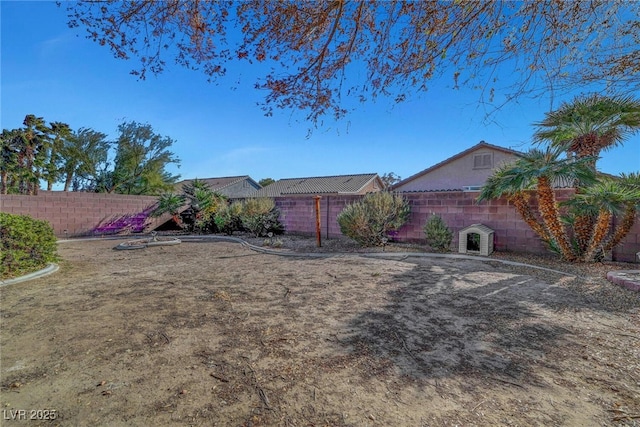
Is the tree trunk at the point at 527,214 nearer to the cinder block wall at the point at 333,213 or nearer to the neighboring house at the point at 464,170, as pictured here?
the cinder block wall at the point at 333,213

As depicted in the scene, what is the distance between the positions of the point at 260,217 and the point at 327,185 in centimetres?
1596

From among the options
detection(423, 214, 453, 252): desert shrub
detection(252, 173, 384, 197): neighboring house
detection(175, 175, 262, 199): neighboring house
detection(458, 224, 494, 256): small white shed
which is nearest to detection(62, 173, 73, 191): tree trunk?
detection(175, 175, 262, 199): neighboring house

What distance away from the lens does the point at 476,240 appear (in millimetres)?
7734

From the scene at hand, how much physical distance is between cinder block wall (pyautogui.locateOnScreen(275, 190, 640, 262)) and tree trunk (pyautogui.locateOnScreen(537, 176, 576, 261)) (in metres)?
0.78

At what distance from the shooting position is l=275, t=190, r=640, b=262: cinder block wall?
23.0ft

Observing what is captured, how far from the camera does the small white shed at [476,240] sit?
24.2ft

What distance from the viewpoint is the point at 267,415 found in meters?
1.82

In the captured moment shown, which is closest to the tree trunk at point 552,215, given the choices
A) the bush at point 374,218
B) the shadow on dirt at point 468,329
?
the shadow on dirt at point 468,329

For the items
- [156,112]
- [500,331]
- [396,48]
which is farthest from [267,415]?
[156,112]

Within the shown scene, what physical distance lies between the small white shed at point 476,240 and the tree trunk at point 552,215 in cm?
132

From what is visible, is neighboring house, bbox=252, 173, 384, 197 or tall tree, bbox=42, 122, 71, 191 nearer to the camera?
tall tree, bbox=42, 122, 71, 191

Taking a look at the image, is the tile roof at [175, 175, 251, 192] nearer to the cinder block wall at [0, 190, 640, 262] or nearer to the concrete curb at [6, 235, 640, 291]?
the cinder block wall at [0, 190, 640, 262]

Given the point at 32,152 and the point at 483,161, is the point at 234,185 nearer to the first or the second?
the point at 32,152

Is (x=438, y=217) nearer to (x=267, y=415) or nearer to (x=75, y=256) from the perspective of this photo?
(x=267, y=415)
